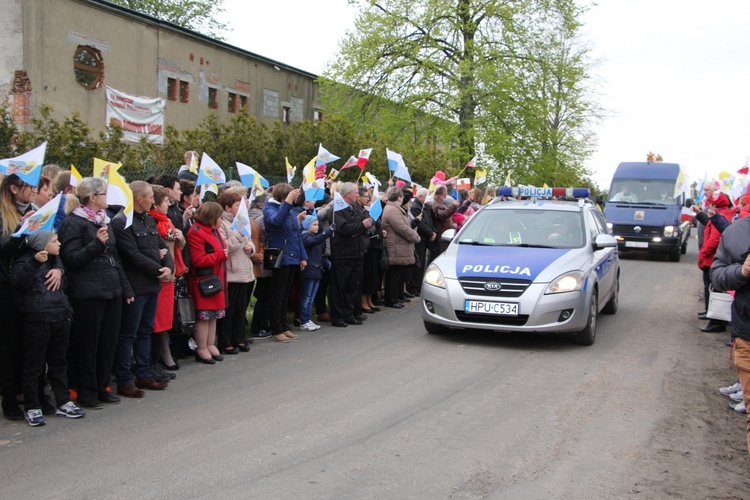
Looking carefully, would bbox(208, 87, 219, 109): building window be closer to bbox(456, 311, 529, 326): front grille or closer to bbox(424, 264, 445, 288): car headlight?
bbox(424, 264, 445, 288): car headlight

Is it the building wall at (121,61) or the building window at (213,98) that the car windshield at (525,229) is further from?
the building window at (213,98)

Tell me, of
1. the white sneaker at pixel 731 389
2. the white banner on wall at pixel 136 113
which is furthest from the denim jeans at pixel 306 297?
the white banner on wall at pixel 136 113

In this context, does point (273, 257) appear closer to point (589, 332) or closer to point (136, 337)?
point (136, 337)

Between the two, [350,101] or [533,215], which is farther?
[350,101]

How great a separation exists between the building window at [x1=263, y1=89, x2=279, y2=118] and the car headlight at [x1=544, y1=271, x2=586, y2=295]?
27.7 meters

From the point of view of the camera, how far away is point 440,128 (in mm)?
34281

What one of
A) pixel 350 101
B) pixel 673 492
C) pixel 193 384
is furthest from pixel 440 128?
pixel 673 492

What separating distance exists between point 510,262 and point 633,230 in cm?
1539

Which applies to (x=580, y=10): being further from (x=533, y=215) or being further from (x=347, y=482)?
(x=347, y=482)

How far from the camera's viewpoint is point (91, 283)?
654cm

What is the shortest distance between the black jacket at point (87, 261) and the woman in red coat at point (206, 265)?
156 centimetres

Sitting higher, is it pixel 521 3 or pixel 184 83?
pixel 521 3

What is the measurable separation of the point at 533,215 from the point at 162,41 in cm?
2123

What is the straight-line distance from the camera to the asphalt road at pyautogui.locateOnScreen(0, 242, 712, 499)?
4918 mm
